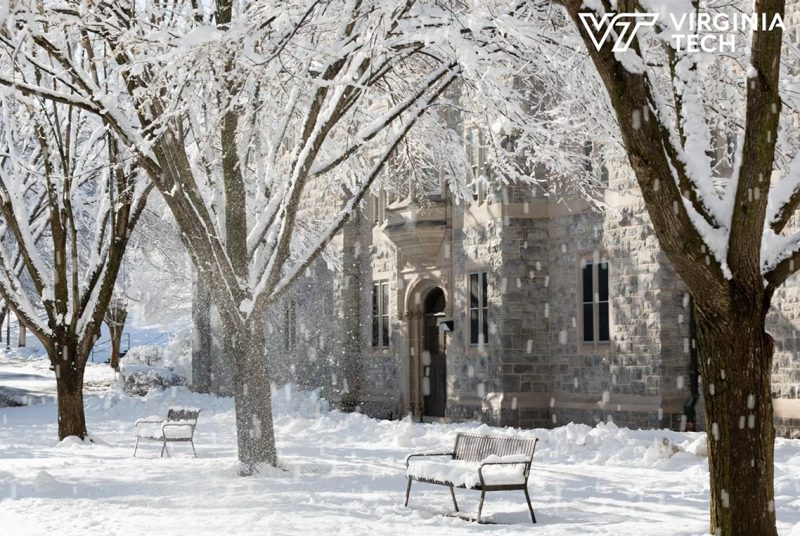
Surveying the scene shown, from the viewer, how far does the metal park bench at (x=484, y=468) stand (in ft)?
31.7

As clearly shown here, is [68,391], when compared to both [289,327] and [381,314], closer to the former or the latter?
[381,314]

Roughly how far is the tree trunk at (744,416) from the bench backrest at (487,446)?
307 centimetres

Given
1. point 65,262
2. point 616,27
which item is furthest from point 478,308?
point 616,27

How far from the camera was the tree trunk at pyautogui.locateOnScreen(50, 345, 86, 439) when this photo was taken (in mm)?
17891

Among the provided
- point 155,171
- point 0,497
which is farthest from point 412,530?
point 155,171

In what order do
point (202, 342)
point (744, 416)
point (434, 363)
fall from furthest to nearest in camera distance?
point (202, 342) < point (434, 363) < point (744, 416)

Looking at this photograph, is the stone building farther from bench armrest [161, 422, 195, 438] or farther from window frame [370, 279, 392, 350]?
bench armrest [161, 422, 195, 438]

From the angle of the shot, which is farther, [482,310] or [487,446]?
[482,310]

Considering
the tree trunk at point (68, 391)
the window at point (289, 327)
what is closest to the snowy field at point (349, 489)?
the tree trunk at point (68, 391)

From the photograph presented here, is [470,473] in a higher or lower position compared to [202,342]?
lower

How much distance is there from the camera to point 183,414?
17453 mm

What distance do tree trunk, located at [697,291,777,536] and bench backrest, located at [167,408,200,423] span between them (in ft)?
37.5

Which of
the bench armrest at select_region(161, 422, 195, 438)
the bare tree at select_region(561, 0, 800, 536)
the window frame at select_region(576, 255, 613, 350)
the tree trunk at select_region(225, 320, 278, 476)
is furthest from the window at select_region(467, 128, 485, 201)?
the bare tree at select_region(561, 0, 800, 536)

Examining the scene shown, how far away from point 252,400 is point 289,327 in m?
16.5
